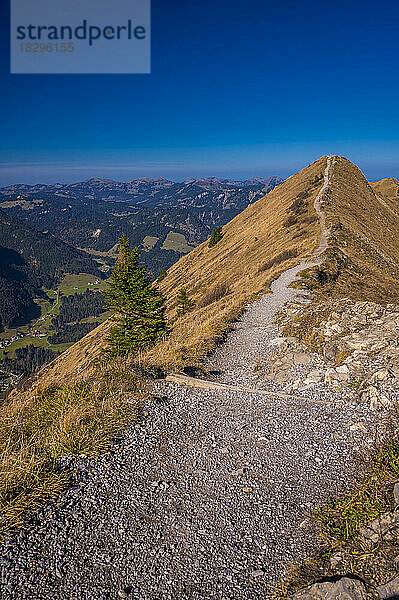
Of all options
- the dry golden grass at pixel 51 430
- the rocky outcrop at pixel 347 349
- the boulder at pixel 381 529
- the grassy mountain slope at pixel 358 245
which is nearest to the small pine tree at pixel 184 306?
the grassy mountain slope at pixel 358 245

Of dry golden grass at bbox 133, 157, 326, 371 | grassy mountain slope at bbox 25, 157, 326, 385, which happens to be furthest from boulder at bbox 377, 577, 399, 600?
grassy mountain slope at bbox 25, 157, 326, 385

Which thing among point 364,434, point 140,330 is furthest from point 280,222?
point 364,434

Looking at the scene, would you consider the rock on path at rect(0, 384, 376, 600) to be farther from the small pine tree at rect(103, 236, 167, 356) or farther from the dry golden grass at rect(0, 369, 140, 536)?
the small pine tree at rect(103, 236, 167, 356)

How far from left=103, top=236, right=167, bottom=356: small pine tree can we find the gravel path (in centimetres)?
1470

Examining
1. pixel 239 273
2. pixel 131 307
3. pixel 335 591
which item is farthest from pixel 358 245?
pixel 335 591

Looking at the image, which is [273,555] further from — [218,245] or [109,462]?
[218,245]

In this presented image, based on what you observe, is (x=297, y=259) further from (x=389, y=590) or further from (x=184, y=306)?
(x=389, y=590)

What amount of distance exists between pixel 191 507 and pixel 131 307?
67.0 ft

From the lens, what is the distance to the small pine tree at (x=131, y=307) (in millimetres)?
24656

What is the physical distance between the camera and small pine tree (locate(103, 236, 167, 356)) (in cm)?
2466

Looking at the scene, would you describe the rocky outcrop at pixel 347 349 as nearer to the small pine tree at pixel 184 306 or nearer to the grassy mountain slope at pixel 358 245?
the grassy mountain slope at pixel 358 245

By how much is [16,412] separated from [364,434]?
30.0 feet

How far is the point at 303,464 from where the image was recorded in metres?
7.54

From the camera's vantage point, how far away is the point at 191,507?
251 inches
